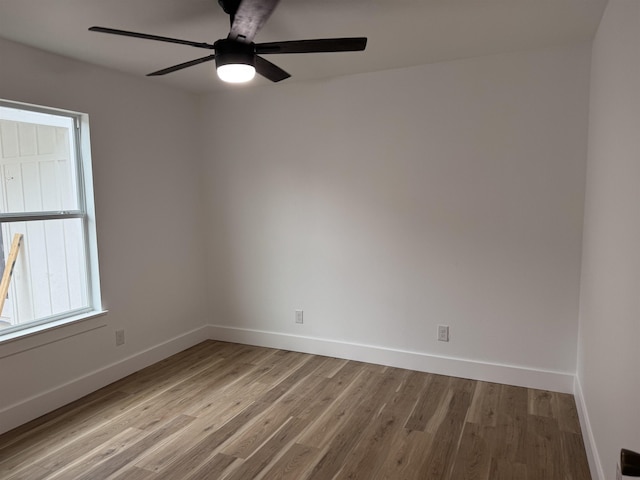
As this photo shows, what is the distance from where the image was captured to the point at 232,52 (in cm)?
216

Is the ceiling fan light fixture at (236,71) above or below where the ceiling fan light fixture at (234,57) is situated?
below

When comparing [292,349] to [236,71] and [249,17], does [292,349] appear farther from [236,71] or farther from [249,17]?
[249,17]

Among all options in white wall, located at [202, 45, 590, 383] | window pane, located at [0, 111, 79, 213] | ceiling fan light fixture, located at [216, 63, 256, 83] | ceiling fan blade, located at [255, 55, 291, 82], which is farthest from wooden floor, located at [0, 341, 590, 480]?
ceiling fan blade, located at [255, 55, 291, 82]

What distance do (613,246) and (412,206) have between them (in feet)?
5.65

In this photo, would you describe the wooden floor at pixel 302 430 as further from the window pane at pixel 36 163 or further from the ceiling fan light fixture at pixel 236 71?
the ceiling fan light fixture at pixel 236 71

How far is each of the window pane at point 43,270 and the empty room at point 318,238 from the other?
2 cm

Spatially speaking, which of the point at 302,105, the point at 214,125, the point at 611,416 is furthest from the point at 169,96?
the point at 611,416

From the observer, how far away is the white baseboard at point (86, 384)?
2811 millimetres

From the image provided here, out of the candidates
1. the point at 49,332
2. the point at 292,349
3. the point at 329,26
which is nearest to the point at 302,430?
the point at 292,349

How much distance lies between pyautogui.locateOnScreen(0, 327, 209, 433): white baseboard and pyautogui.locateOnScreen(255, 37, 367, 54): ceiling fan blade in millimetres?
2699

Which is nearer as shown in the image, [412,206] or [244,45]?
[244,45]

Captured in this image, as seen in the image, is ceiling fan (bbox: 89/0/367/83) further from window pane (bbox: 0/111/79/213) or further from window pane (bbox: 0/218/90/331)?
window pane (bbox: 0/218/90/331)

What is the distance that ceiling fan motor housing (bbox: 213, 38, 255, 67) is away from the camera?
2.15 meters

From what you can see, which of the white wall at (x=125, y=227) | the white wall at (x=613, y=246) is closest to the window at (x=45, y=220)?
the white wall at (x=125, y=227)
